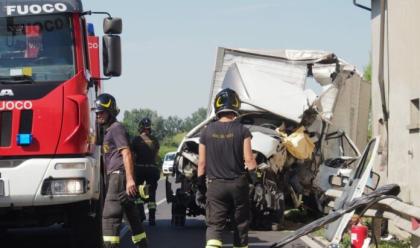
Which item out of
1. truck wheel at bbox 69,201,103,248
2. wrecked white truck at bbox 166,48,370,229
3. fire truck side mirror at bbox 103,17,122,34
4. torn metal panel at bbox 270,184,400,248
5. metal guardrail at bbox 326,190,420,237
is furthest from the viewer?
wrecked white truck at bbox 166,48,370,229

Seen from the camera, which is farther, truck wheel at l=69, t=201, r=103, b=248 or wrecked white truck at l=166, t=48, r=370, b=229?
wrecked white truck at l=166, t=48, r=370, b=229

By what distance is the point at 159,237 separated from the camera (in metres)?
12.2

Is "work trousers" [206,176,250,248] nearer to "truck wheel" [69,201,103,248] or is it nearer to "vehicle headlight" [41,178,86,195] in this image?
"vehicle headlight" [41,178,86,195]

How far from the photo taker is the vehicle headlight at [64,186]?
8.19 meters

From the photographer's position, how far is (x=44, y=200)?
27.0 ft

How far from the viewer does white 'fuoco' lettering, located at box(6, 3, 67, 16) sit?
8.73 metres

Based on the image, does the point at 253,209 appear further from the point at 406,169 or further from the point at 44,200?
the point at 44,200

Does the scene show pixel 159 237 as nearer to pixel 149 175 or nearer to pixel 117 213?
pixel 149 175

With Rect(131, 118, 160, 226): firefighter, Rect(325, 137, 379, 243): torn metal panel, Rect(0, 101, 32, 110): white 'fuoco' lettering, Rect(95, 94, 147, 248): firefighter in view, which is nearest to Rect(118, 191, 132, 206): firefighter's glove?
Rect(95, 94, 147, 248): firefighter

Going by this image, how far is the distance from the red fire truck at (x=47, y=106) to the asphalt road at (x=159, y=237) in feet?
7.01

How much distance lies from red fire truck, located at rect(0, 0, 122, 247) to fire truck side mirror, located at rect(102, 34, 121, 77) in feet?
0.04

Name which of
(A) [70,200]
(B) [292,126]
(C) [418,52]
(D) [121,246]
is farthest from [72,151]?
(B) [292,126]

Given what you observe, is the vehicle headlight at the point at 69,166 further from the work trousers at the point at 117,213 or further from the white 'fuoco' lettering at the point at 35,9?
the white 'fuoco' lettering at the point at 35,9

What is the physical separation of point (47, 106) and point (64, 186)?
86 cm
